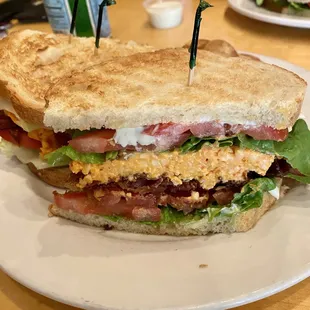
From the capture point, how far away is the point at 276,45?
9.29 ft

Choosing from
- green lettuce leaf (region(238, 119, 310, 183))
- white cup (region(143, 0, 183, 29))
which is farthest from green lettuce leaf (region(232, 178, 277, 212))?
white cup (region(143, 0, 183, 29))

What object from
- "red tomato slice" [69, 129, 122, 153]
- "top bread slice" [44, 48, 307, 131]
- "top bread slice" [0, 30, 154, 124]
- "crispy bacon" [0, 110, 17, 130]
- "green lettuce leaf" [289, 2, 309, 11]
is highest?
"top bread slice" [44, 48, 307, 131]

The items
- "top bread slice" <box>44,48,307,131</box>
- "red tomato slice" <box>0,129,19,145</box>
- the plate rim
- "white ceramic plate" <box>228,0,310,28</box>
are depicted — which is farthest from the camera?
"white ceramic plate" <box>228,0,310,28</box>

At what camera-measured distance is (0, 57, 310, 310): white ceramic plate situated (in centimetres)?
127

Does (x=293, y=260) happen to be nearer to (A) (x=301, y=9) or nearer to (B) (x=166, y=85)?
(B) (x=166, y=85)

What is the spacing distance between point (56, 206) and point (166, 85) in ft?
1.95

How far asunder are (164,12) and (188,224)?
2055mm

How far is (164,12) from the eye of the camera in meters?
3.22

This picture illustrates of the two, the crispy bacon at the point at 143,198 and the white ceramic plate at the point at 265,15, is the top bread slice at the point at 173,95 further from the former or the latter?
the white ceramic plate at the point at 265,15

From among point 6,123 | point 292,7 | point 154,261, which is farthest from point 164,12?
point 154,261

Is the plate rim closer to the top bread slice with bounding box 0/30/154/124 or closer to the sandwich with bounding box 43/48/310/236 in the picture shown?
the sandwich with bounding box 43/48/310/236

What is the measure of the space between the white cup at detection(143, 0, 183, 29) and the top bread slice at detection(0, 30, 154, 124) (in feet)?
3.31

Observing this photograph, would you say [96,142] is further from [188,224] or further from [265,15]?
[265,15]

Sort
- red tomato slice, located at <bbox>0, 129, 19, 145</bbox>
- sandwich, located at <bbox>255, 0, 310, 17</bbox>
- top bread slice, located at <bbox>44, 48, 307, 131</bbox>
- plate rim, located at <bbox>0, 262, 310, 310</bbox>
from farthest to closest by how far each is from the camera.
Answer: sandwich, located at <bbox>255, 0, 310, 17</bbox>
red tomato slice, located at <bbox>0, 129, 19, 145</bbox>
top bread slice, located at <bbox>44, 48, 307, 131</bbox>
plate rim, located at <bbox>0, 262, 310, 310</bbox>
